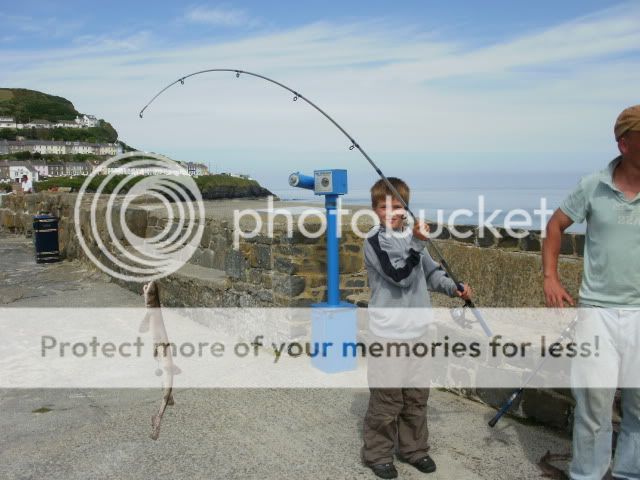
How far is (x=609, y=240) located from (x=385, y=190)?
121cm

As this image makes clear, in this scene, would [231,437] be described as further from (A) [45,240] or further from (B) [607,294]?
(A) [45,240]

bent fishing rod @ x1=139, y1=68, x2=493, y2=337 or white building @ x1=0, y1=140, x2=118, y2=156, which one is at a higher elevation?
white building @ x1=0, y1=140, x2=118, y2=156

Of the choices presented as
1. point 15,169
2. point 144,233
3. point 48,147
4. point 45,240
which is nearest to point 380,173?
point 144,233

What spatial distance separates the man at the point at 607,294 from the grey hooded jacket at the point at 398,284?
0.72 m

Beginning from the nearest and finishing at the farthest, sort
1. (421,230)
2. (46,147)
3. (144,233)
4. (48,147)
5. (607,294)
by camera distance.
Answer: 1. (607,294)
2. (421,230)
3. (144,233)
4. (46,147)
5. (48,147)

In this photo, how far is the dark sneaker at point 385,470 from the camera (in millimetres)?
3352

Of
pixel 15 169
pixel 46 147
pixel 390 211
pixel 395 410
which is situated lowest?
pixel 395 410

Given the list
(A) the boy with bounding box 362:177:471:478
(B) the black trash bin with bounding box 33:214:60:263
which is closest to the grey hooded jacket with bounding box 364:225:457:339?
(A) the boy with bounding box 362:177:471:478

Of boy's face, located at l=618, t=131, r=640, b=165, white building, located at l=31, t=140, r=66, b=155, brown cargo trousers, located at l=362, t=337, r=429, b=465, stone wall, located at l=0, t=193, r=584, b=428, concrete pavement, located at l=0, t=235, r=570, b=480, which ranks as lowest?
concrete pavement, located at l=0, t=235, r=570, b=480

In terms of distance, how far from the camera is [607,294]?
2.80 m

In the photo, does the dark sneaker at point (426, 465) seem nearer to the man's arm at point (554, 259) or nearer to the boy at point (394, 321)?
the boy at point (394, 321)

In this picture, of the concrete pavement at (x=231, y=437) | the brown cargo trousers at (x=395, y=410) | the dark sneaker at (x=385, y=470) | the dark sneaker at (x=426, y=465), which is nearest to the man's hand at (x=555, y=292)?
the brown cargo trousers at (x=395, y=410)

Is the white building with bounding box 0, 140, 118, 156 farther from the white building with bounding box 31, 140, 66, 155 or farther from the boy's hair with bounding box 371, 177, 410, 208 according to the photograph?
the boy's hair with bounding box 371, 177, 410, 208

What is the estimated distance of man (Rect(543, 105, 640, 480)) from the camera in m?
2.74
